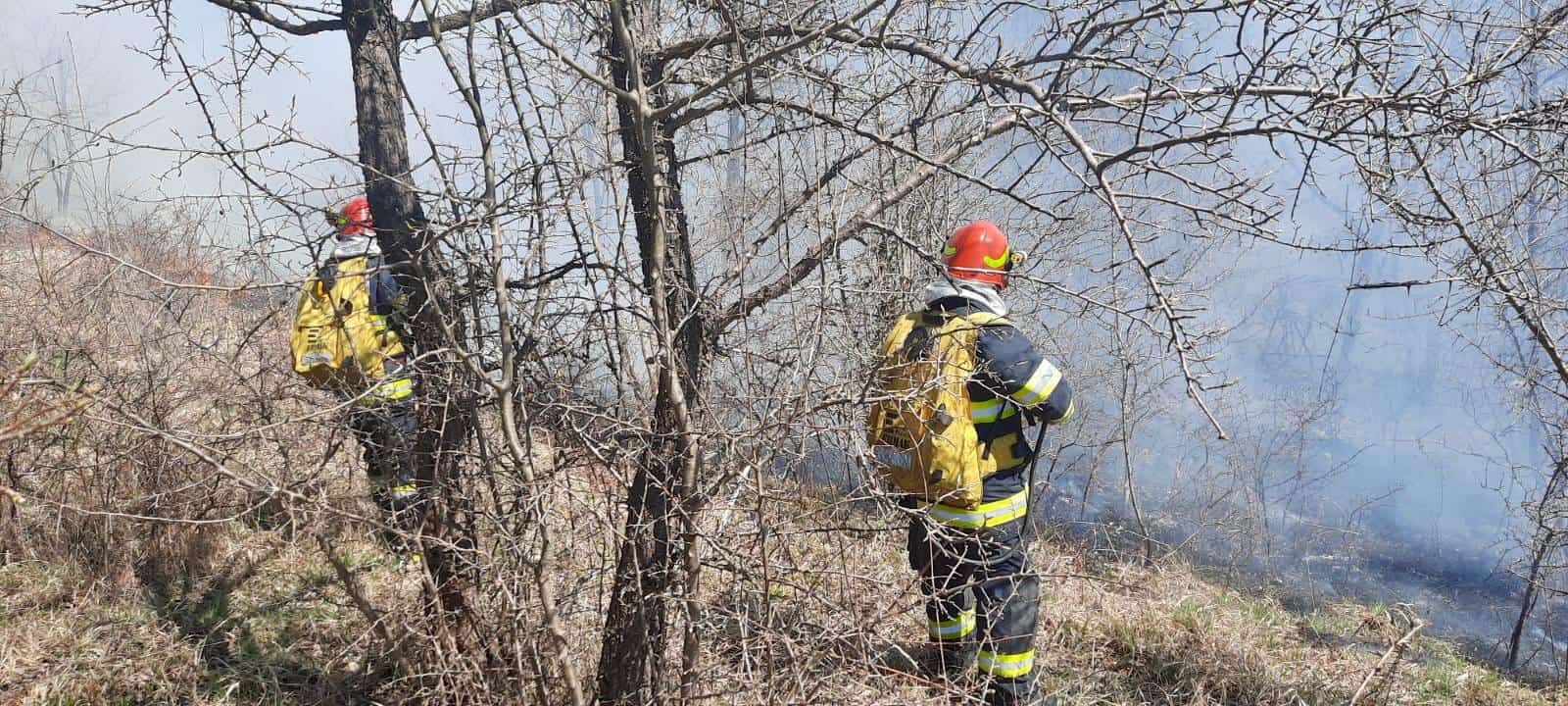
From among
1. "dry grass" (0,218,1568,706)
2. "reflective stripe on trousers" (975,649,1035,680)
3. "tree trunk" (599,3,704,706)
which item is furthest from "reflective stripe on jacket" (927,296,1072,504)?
"tree trunk" (599,3,704,706)

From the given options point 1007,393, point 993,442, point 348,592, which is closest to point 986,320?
point 1007,393

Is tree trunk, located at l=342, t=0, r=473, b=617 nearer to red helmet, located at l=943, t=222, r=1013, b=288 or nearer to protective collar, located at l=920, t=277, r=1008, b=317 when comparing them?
protective collar, located at l=920, t=277, r=1008, b=317

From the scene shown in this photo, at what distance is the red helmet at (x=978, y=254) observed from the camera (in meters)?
3.61

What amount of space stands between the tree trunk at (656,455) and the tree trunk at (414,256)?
540 millimetres

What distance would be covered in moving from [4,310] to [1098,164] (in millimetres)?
6542

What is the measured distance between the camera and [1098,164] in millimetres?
2047

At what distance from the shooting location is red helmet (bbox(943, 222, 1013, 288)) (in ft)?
11.9

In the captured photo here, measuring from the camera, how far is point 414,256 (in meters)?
2.48

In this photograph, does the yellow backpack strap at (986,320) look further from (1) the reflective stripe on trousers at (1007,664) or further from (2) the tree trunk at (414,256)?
(2) the tree trunk at (414,256)

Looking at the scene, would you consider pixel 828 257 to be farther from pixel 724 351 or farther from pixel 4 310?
pixel 4 310

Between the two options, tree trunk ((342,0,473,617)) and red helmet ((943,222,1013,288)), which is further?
red helmet ((943,222,1013,288))

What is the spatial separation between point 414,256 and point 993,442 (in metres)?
2.35

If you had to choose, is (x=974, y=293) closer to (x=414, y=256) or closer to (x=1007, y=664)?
(x=1007, y=664)

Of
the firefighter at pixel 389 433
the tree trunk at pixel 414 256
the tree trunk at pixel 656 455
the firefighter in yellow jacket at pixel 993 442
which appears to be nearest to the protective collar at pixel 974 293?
the firefighter in yellow jacket at pixel 993 442
